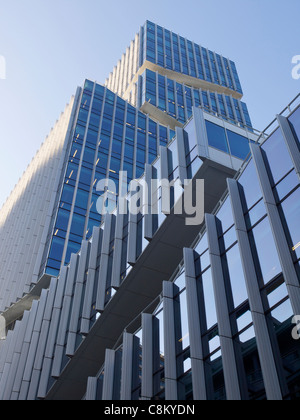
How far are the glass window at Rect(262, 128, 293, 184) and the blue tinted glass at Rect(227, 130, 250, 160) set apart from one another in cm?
598

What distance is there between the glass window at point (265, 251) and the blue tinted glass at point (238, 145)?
883 centimetres

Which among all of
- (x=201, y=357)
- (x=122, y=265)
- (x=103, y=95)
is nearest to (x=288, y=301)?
(x=201, y=357)

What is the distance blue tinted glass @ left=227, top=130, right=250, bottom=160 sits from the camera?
24.4 m

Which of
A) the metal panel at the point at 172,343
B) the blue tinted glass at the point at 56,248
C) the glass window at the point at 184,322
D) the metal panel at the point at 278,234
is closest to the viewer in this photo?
the metal panel at the point at 278,234

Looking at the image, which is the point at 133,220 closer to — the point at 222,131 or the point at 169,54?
the point at 222,131

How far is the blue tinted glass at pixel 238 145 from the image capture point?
960 inches

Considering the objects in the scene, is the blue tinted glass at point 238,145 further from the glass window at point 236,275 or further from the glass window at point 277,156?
the glass window at point 236,275

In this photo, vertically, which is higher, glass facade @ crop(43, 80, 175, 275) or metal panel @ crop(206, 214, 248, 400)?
glass facade @ crop(43, 80, 175, 275)

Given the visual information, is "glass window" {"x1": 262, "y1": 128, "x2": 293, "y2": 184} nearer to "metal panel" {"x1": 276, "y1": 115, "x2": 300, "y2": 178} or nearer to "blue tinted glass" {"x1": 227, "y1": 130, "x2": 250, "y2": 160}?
"metal panel" {"x1": 276, "y1": 115, "x2": 300, "y2": 178}

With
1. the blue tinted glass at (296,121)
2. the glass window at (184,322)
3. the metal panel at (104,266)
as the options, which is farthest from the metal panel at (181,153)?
the metal panel at (104,266)

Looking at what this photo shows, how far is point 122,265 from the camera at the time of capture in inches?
1053

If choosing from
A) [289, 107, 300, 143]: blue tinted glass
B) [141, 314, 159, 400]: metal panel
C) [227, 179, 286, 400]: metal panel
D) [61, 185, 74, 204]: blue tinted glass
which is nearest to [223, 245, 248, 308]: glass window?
[227, 179, 286, 400]: metal panel

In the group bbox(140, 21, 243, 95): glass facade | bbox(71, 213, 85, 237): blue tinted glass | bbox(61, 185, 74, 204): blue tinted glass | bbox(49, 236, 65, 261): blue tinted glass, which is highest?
bbox(140, 21, 243, 95): glass facade

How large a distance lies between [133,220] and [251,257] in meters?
12.2
